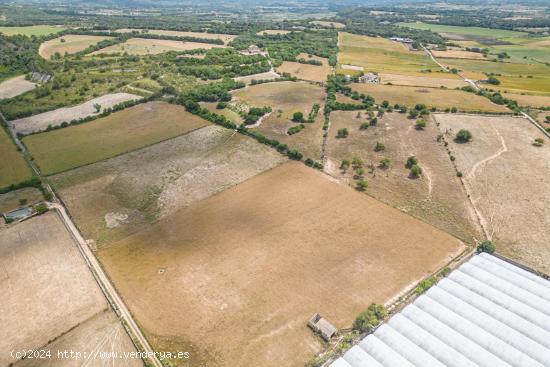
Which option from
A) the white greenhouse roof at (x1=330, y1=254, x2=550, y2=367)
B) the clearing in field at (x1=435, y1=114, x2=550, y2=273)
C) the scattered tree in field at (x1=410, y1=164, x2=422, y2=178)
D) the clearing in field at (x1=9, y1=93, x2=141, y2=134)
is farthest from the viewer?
the clearing in field at (x1=9, y1=93, x2=141, y2=134)

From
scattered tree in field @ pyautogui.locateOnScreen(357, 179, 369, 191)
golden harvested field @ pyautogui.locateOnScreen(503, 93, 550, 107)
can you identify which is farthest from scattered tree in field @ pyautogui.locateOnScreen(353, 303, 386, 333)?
golden harvested field @ pyautogui.locateOnScreen(503, 93, 550, 107)

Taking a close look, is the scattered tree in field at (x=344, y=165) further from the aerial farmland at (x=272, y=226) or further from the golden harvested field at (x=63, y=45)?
the golden harvested field at (x=63, y=45)

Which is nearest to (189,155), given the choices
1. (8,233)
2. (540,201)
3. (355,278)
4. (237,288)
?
(8,233)

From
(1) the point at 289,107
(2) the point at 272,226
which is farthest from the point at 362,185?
(1) the point at 289,107

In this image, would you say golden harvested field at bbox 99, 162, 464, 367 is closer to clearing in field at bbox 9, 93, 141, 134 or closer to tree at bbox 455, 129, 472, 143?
tree at bbox 455, 129, 472, 143

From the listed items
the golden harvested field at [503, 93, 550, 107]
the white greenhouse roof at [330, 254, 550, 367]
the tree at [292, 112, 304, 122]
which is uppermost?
the golden harvested field at [503, 93, 550, 107]

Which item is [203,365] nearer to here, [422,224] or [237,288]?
[237,288]
